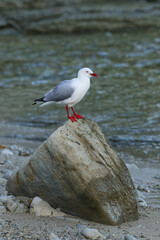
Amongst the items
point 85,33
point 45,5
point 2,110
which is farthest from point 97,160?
point 45,5

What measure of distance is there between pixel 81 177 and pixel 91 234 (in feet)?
2.40

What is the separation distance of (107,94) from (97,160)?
787 centimetres

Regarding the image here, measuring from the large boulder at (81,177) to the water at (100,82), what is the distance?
2.60 meters

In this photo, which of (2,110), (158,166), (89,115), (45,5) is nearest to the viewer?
(158,166)

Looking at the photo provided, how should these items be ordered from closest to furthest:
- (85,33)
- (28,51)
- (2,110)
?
(2,110), (28,51), (85,33)

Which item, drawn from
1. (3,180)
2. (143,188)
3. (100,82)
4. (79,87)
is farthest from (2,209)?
(100,82)

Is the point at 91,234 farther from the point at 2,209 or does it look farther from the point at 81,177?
the point at 2,209

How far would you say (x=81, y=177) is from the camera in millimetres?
5094

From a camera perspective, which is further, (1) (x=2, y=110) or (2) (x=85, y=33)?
(2) (x=85, y=33)

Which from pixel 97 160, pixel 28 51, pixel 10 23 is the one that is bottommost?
pixel 97 160

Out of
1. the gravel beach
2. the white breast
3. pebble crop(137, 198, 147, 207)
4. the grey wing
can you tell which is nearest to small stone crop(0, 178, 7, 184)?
the gravel beach

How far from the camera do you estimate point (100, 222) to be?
5105mm

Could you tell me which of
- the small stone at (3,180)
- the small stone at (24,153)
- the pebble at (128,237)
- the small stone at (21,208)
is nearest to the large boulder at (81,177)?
the small stone at (21,208)

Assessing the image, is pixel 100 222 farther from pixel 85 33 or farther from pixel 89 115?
pixel 85 33
